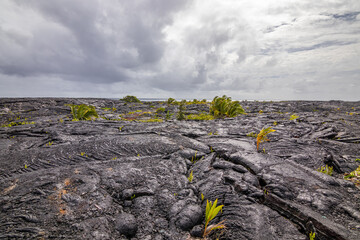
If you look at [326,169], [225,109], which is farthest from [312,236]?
[225,109]

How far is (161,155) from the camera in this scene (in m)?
4.29

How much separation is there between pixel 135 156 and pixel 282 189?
11.0ft

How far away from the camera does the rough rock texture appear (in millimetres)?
2119

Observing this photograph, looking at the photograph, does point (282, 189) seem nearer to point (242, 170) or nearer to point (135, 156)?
point (242, 170)

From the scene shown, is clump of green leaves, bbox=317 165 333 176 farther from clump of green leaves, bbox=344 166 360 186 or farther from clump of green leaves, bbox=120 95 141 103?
clump of green leaves, bbox=120 95 141 103

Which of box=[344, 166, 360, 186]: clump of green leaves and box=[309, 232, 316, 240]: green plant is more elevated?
box=[344, 166, 360, 186]: clump of green leaves

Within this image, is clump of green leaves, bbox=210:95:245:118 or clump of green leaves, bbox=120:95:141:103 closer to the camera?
clump of green leaves, bbox=210:95:245:118

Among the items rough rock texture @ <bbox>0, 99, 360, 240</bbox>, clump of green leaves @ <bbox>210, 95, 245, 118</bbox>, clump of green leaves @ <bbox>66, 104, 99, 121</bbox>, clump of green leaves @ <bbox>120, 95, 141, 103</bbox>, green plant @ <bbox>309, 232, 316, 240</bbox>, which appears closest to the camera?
green plant @ <bbox>309, 232, 316, 240</bbox>

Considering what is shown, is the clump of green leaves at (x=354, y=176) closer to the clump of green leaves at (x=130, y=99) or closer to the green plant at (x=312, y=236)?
the green plant at (x=312, y=236)

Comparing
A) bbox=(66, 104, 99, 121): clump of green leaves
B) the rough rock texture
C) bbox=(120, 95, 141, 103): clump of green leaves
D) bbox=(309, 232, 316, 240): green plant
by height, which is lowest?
bbox=(309, 232, 316, 240): green plant

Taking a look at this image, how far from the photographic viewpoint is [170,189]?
2973 millimetres

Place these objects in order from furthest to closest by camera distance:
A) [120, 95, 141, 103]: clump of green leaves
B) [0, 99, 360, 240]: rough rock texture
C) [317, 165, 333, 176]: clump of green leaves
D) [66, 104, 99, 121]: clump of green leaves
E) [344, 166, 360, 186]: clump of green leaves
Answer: [120, 95, 141, 103]: clump of green leaves < [66, 104, 99, 121]: clump of green leaves < [317, 165, 333, 176]: clump of green leaves < [344, 166, 360, 186]: clump of green leaves < [0, 99, 360, 240]: rough rock texture

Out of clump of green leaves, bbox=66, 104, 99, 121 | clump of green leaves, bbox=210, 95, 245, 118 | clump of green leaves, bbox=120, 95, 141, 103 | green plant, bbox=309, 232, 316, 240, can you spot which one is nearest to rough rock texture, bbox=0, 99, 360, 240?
green plant, bbox=309, 232, 316, 240

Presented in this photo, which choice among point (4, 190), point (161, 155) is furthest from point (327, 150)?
point (4, 190)
